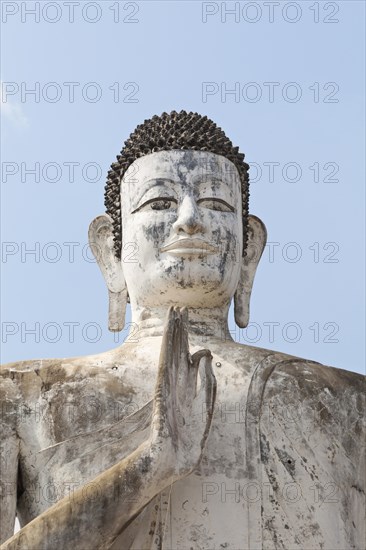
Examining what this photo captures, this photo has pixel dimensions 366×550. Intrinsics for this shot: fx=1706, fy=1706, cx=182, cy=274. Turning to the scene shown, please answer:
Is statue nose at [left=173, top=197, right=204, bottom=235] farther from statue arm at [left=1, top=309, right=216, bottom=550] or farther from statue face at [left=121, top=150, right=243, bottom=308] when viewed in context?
statue arm at [left=1, top=309, right=216, bottom=550]

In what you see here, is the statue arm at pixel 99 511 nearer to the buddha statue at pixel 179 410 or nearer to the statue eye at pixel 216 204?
the buddha statue at pixel 179 410

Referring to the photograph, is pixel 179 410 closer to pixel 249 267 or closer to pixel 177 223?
pixel 177 223

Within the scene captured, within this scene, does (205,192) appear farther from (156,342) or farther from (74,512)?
(74,512)

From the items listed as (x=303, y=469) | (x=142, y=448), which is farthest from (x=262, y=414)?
(x=142, y=448)

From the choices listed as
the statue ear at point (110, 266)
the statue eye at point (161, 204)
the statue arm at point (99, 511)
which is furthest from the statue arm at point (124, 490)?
the statue ear at point (110, 266)

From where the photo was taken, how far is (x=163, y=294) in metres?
10.5

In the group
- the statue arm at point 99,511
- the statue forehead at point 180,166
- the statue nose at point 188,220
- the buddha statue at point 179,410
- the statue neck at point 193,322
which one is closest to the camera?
the statue arm at point 99,511

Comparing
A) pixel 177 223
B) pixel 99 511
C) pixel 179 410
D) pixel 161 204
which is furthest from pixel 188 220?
pixel 99 511

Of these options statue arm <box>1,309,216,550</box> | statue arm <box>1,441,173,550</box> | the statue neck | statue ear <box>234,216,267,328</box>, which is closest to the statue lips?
the statue neck

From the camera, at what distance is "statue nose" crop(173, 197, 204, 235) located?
10391 millimetres

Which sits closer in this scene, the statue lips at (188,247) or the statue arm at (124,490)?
the statue arm at (124,490)

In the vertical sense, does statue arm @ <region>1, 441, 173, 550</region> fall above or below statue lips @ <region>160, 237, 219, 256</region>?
below

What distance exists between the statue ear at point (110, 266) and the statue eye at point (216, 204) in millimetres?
773

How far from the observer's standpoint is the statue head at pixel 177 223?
34.3 feet
